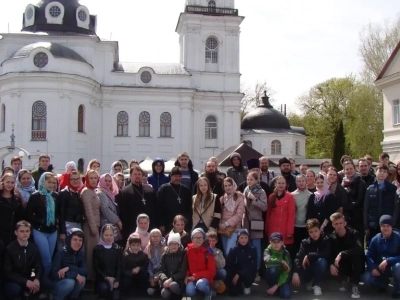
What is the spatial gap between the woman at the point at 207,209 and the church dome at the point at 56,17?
113 ft

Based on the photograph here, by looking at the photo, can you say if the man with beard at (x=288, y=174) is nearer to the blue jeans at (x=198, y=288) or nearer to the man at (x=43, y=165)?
the blue jeans at (x=198, y=288)

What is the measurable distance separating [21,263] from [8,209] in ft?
2.82

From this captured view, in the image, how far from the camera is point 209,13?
42188mm

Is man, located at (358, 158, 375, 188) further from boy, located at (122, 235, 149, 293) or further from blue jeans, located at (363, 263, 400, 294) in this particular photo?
boy, located at (122, 235, 149, 293)

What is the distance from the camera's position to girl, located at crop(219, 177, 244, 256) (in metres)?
8.83

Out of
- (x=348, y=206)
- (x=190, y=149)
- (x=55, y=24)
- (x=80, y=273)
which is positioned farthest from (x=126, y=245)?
(x=55, y=24)

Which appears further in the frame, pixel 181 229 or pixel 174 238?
pixel 181 229

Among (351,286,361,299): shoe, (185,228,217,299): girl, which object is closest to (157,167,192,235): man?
(185,228,217,299): girl

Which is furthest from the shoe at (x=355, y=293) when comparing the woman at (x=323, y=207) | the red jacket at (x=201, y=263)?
the red jacket at (x=201, y=263)

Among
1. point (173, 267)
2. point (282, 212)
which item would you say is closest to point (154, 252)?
point (173, 267)

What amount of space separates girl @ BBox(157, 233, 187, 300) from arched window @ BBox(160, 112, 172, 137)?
32759 mm

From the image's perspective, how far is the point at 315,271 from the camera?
8.74 m

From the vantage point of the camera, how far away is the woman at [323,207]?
29.9ft

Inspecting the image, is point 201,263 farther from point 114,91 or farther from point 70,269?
point 114,91
